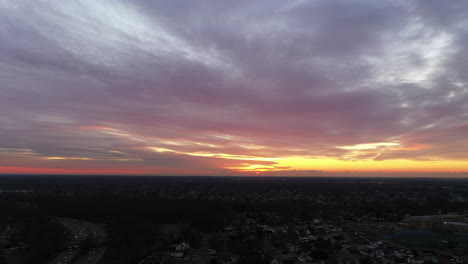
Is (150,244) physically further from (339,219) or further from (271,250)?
(339,219)

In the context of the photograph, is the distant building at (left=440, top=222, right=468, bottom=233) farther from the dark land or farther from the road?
the road

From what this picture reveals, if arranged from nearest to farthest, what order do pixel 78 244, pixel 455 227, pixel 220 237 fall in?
pixel 78 244 < pixel 220 237 < pixel 455 227

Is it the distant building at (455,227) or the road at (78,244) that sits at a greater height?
the distant building at (455,227)

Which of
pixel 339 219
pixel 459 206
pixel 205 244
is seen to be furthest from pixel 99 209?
pixel 459 206

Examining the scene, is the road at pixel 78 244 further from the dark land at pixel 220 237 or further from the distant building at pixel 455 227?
the distant building at pixel 455 227

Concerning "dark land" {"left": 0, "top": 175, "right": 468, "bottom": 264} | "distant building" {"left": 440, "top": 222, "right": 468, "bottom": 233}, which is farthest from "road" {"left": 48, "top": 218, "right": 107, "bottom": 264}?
"distant building" {"left": 440, "top": 222, "right": 468, "bottom": 233}

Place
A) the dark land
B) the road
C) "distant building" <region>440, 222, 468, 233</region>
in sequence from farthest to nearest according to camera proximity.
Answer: "distant building" <region>440, 222, 468, 233</region>, the dark land, the road

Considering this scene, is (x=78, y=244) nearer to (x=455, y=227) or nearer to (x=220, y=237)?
(x=220, y=237)

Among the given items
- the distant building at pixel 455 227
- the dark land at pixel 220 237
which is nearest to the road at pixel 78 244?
the dark land at pixel 220 237

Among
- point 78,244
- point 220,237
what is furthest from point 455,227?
point 78,244
